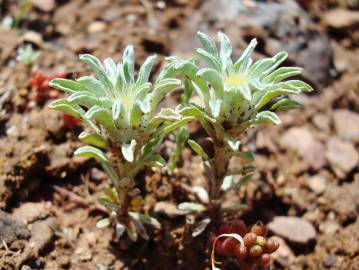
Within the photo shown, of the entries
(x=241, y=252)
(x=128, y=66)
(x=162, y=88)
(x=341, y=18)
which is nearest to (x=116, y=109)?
(x=162, y=88)

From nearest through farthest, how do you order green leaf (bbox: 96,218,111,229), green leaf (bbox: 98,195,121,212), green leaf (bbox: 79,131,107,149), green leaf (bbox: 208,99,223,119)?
green leaf (bbox: 208,99,223,119) < green leaf (bbox: 79,131,107,149) < green leaf (bbox: 98,195,121,212) < green leaf (bbox: 96,218,111,229)

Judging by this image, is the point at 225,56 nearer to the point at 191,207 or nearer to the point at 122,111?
the point at 122,111

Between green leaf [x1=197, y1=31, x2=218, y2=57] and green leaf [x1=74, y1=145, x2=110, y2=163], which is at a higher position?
green leaf [x1=197, y1=31, x2=218, y2=57]

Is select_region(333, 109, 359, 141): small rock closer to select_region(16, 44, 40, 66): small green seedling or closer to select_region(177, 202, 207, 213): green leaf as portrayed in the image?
select_region(177, 202, 207, 213): green leaf

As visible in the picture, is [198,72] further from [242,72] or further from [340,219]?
[340,219]

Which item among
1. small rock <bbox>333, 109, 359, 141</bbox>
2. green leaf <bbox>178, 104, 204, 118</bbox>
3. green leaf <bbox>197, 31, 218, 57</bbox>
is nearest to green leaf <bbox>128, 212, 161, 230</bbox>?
green leaf <bbox>178, 104, 204, 118</bbox>
